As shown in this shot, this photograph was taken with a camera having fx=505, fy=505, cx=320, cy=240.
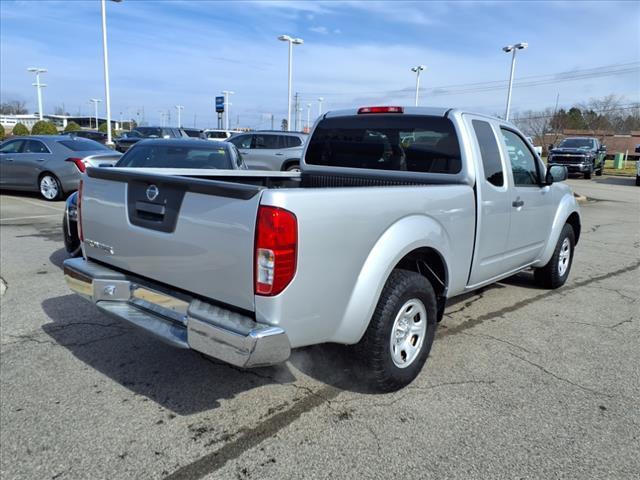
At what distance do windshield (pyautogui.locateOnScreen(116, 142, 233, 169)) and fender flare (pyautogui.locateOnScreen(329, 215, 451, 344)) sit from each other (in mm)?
4896

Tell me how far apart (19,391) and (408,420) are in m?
2.47

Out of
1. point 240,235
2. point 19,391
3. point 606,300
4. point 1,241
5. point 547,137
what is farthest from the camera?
point 547,137

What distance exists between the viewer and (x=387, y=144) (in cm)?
Answer: 443

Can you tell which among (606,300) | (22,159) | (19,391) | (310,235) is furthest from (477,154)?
(22,159)

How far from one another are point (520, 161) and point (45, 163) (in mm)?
11035

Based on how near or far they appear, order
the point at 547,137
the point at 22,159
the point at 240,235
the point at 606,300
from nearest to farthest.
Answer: the point at 240,235 < the point at 606,300 < the point at 22,159 < the point at 547,137

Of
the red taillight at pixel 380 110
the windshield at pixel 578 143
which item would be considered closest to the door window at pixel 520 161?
the red taillight at pixel 380 110

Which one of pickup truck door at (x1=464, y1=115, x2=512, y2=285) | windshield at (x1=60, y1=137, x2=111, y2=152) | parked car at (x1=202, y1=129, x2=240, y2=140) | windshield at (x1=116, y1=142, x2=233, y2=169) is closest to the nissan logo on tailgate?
pickup truck door at (x1=464, y1=115, x2=512, y2=285)

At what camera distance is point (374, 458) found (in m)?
2.67

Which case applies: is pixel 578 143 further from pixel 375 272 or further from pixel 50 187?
pixel 375 272

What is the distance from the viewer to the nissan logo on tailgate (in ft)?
9.66

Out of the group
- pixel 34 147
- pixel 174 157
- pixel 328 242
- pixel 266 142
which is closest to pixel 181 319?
pixel 328 242

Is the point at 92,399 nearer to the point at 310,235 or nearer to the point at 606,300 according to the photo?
the point at 310,235

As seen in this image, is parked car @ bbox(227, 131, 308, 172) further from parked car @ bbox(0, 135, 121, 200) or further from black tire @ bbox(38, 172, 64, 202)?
black tire @ bbox(38, 172, 64, 202)
